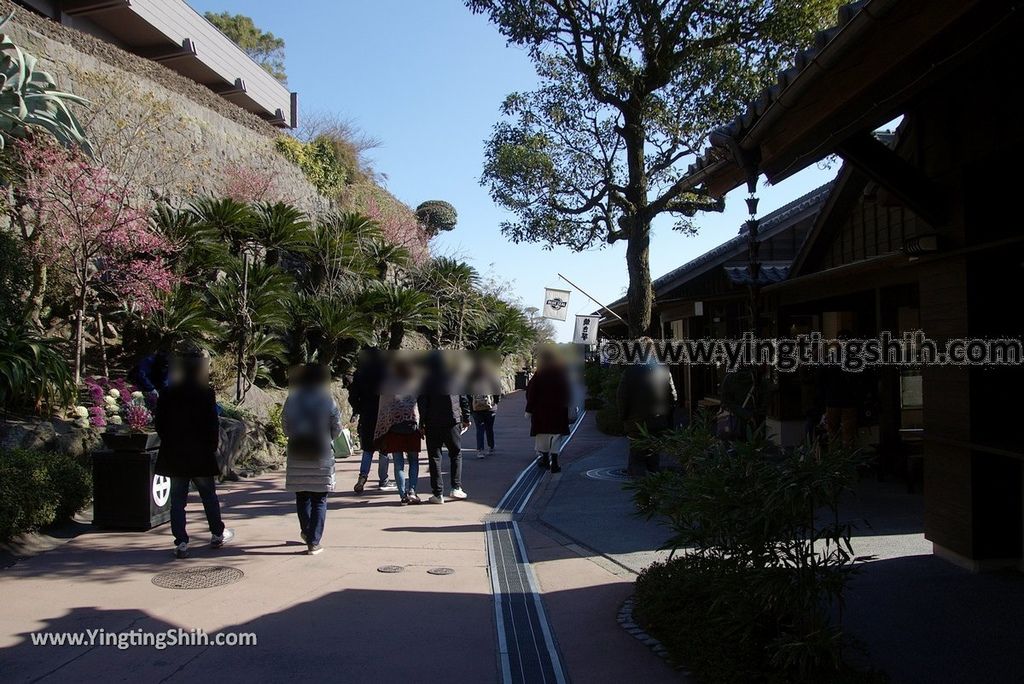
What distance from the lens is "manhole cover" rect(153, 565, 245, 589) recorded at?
5.54m

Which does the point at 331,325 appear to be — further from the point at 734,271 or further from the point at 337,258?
the point at 734,271

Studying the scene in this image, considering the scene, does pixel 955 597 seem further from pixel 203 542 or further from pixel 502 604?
pixel 203 542

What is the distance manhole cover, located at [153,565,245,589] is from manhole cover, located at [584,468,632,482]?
Answer: 5.45m

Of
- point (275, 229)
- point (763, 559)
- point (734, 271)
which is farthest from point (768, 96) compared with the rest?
point (275, 229)

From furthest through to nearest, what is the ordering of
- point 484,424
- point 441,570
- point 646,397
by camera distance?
point 484,424, point 646,397, point 441,570

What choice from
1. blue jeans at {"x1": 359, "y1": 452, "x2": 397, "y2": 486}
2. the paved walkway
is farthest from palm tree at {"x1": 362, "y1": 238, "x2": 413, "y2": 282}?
the paved walkway

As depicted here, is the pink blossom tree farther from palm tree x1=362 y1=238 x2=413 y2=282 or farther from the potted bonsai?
palm tree x1=362 y1=238 x2=413 y2=282

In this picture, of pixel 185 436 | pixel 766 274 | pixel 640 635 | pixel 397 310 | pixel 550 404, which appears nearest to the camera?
pixel 640 635

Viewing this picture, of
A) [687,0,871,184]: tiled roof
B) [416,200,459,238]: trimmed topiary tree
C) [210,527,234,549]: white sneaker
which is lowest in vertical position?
[210,527,234,549]: white sneaker

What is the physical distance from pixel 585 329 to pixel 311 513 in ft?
54.2

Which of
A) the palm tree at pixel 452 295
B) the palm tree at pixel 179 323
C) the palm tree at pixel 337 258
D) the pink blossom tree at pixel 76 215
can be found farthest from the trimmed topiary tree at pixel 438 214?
the pink blossom tree at pixel 76 215

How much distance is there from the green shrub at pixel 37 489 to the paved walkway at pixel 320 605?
0.34m

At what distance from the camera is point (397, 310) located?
17875mm

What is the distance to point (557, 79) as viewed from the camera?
14773 mm
